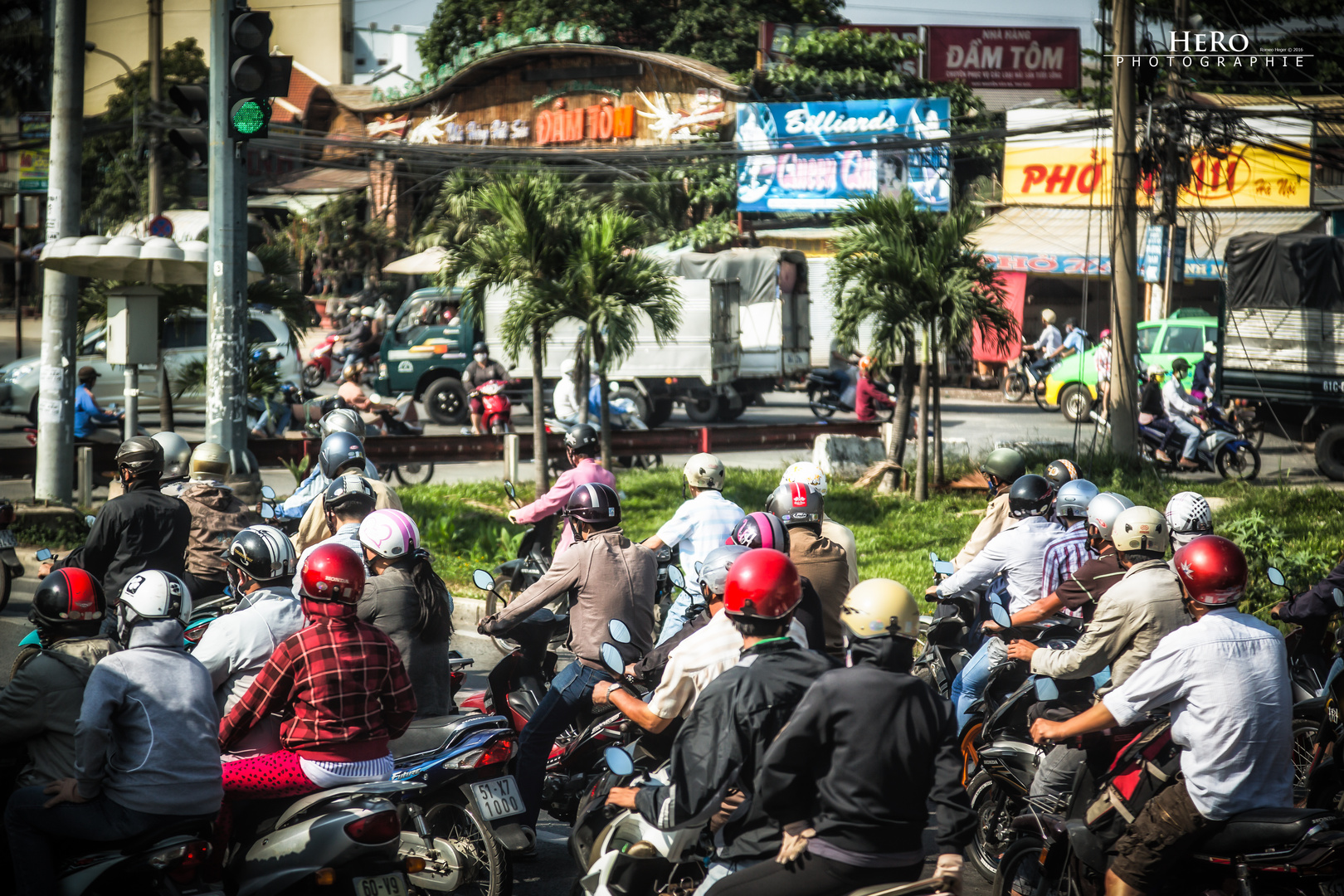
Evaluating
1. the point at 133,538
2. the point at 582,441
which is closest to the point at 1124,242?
the point at 582,441

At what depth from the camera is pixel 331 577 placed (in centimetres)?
431

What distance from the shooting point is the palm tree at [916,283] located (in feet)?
44.3

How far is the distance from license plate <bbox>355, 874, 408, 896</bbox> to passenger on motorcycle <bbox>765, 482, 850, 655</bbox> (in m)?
2.54

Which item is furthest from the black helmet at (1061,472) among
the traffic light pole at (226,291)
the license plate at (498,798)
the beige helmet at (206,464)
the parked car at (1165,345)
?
the parked car at (1165,345)

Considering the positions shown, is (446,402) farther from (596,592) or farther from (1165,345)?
(596,592)

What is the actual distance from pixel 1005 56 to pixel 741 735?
33718mm

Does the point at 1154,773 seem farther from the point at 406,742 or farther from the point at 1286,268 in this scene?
the point at 1286,268

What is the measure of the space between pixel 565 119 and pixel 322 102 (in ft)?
40.8

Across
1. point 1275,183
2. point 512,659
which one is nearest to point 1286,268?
point 1275,183

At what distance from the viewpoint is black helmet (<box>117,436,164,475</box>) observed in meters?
6.83

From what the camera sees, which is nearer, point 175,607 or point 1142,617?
point 175,607

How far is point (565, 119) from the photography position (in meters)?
36.9

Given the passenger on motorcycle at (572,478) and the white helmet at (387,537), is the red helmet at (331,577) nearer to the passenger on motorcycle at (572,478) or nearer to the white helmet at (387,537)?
the white helmet at (387,537)

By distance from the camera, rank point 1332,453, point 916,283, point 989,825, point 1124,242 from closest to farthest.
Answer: point 989,825 < point 916,283 < point 1124,242 < point 1332,453
